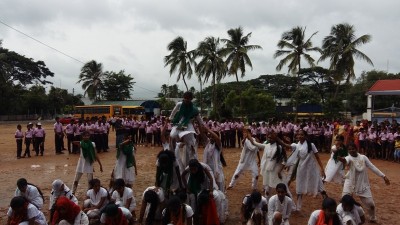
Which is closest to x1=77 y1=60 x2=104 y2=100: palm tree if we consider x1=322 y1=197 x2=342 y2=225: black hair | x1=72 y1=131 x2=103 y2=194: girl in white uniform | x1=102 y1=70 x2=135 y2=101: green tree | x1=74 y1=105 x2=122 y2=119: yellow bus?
x1=102 y1=70 x2=135 y2=101: green tree

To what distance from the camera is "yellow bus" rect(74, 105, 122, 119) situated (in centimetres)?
4781

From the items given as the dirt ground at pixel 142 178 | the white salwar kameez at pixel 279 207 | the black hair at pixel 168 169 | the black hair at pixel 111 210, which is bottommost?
the dirt ground at pixel 142 178

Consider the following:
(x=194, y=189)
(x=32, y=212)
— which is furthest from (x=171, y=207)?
(x=32, y=212)

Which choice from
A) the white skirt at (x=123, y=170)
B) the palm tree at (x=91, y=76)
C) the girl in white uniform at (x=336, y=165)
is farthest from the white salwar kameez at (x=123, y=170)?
the palm tree at (x=91, y=76)

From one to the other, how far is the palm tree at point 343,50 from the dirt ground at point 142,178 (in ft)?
62.4

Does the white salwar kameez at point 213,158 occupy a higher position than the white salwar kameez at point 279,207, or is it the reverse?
the white salwar kameez at point 213,158

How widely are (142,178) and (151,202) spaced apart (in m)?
5.28

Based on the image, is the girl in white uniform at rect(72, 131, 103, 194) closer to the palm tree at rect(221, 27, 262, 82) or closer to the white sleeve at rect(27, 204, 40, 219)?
the white sleeve at rect(27, 204, 40, 219)

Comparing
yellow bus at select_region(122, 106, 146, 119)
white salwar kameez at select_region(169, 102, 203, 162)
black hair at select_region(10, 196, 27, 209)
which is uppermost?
yellow bus at select_region(122, 106, 146, 119)

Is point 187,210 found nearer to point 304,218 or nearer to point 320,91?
point 304,218

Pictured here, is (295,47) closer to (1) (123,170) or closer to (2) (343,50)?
(2) (343,50)

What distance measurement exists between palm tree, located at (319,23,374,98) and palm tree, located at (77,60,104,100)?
3818cm

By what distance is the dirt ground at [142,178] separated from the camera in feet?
29.7

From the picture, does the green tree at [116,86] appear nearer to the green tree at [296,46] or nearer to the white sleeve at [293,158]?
the green tree at [296,46]
